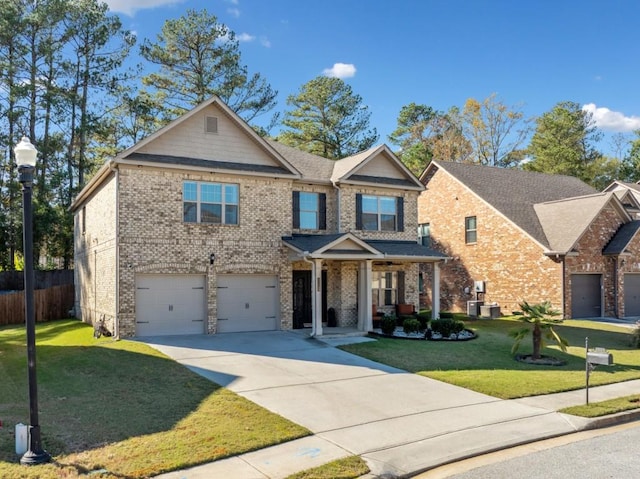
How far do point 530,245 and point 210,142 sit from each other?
15207mm

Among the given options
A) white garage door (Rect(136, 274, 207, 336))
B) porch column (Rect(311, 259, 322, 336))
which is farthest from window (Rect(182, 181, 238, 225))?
porch column (Rect(311, 259, 322, 336))

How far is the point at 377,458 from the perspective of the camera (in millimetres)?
7176

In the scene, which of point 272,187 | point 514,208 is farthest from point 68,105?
point 514,208

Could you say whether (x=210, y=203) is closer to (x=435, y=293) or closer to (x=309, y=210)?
(x=309, y=210)

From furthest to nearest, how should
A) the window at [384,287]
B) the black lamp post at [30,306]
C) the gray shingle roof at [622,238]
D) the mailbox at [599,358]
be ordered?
the gray shingle roof at [622,238] → the window at [384,287] → the mailbox at [599,358] → the black lamp post at [30,306]

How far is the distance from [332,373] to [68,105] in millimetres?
30423

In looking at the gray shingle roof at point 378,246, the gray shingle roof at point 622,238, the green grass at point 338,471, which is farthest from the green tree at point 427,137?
the green grass at point 338,471

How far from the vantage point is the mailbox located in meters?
9.76

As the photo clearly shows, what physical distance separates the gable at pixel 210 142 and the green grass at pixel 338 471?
42.8 ft

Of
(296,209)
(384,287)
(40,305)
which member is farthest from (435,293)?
(40,305)

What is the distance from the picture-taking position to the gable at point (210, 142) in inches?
687

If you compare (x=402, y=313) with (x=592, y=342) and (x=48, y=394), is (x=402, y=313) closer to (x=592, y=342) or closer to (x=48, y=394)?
(x=592, y=342)

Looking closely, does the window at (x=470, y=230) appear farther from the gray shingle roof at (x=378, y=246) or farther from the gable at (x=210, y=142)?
the gable at (x=210, y=142)

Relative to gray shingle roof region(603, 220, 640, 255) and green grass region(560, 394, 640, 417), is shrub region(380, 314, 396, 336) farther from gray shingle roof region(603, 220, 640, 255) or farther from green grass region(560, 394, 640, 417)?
gray shingle roof region(603, 220, 640, 255)
